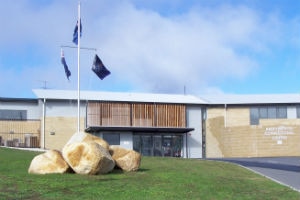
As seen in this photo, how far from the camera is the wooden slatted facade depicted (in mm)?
42406

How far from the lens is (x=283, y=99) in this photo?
1818 inches

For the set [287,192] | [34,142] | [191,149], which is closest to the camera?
[287,192]

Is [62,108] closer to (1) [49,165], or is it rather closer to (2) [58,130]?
(2) [58,130]

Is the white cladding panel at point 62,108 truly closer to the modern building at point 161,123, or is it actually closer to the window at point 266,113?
the modern building at point 161,123

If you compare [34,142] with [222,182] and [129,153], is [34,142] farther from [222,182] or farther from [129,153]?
[222,182]

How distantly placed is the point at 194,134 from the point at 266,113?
6.98 meters

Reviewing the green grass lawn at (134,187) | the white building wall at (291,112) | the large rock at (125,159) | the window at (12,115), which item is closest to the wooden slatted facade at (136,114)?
the window at (12,115)

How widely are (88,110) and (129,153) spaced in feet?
83.7

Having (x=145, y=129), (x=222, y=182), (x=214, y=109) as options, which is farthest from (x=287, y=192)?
(x=214, y=109)

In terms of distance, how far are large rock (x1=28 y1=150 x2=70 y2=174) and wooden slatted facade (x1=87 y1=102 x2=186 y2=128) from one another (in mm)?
26582

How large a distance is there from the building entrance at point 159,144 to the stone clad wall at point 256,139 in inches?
111

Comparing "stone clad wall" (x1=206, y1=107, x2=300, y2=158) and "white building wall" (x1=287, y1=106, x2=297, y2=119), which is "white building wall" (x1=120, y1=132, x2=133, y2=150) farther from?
"white building wall" (x1=287, y1=106, x2=297, y2=119)

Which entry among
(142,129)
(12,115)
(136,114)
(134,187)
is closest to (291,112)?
(142,129)

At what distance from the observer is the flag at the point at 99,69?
2802 centimetres
